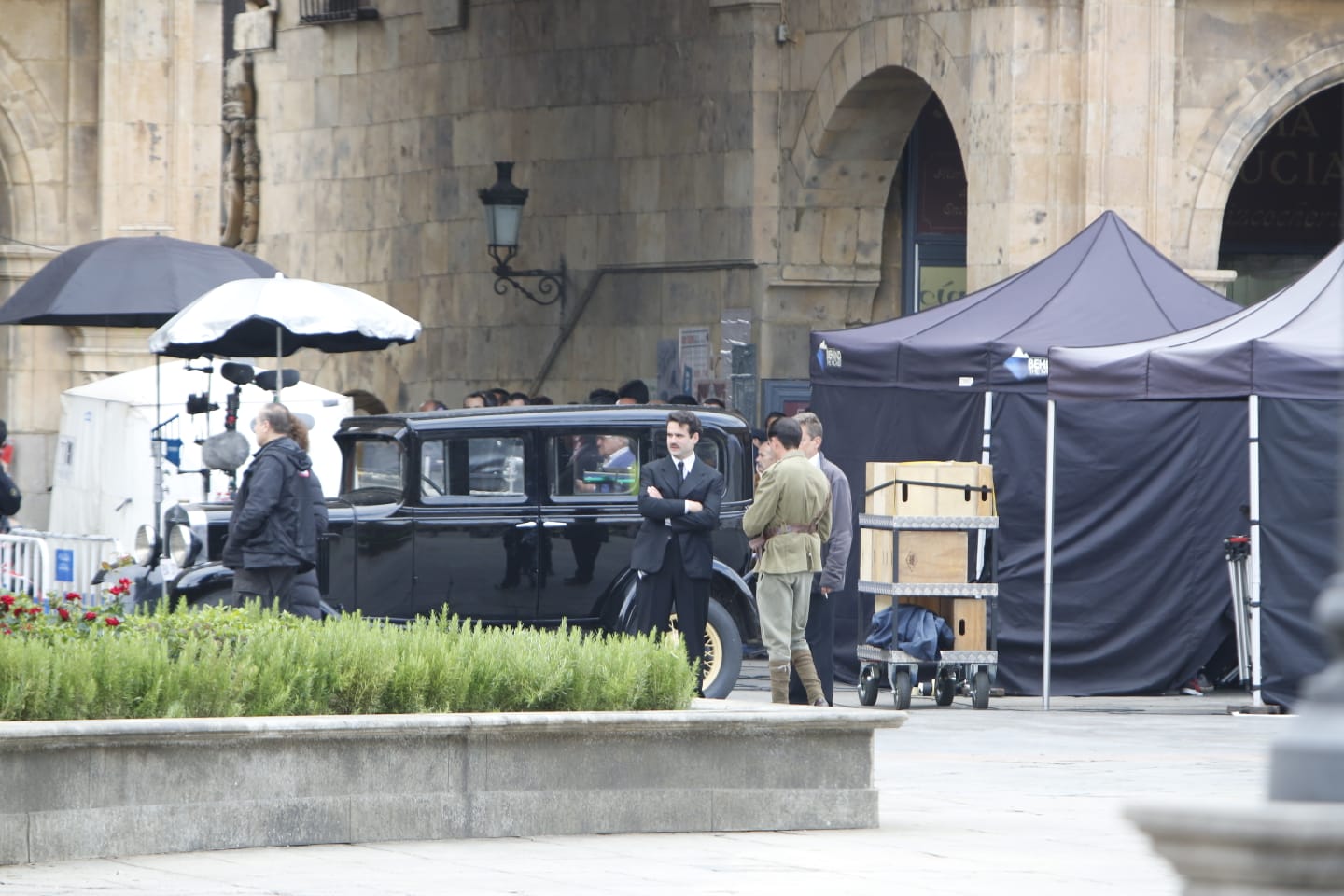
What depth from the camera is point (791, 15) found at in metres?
23.2

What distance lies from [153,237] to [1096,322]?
6.43 metres

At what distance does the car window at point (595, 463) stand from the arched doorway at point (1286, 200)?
34.5ft

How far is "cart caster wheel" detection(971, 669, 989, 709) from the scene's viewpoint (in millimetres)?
15820

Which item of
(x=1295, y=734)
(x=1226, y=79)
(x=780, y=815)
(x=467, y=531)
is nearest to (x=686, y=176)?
(x=1226, y=79)

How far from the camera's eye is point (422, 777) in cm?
949

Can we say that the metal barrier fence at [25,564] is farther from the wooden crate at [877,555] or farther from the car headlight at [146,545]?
the wooden crate at [877,555]

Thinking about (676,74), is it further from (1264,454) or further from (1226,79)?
(1264,454)

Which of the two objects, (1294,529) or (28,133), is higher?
(28,133)

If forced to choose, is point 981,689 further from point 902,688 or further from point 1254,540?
point 1254,540

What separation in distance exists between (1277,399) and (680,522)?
12.9 ft

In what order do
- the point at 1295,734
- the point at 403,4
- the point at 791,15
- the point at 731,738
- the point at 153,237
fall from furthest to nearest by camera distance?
the point at 403,4, the point at 791,15, the point at 153,237, the point at 731,738, the point at 1295,734

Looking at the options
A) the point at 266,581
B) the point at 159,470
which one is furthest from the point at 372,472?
the point at 266,581

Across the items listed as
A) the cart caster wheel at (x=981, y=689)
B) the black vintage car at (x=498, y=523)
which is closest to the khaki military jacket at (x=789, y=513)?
the black vintage car at (x=498, y=523)

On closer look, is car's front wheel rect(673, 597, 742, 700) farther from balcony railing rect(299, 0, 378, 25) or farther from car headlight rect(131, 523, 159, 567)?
balcony railing rect(299, 0, 378, 25)
